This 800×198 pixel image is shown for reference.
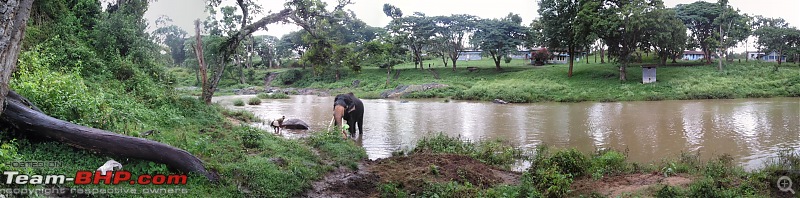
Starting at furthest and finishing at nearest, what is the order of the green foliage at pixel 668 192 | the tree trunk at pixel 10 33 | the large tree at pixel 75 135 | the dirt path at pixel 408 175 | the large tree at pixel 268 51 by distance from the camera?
the large tree at pixel 268 51
the dirt path at pixel 408 175
the green foliage at pixel 668 192
the large tree at pixel 75 135
the tree trunk at pixel 10 33

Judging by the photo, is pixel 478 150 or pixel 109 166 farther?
pixel 478 150

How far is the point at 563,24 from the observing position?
4059 centimetres

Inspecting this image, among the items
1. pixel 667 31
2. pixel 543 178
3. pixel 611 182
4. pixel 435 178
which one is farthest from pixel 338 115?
pixel 667 31

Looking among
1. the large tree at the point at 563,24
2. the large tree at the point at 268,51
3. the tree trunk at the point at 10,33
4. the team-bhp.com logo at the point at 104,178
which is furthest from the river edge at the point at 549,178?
the large tree at the point at 268,51

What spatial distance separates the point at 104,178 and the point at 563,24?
39.7 metres

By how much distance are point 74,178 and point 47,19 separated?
10904 millimetres

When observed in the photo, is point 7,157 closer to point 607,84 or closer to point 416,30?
point 607,84

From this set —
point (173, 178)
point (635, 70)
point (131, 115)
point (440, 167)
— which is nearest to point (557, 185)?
point (440, 167)

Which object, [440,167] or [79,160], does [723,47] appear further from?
[79,160]

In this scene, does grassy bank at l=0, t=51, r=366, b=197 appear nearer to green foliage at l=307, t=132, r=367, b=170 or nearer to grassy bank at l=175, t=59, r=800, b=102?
green foliage at l=307, t=132, r=367, b=170

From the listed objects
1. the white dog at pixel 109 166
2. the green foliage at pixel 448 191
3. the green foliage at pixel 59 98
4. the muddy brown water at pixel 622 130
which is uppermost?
the green foliage at pixel 59 98

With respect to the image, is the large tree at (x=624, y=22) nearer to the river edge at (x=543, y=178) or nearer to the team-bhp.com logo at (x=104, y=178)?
the river edge at (x=543, y=178)

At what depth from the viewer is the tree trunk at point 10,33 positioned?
192 inches

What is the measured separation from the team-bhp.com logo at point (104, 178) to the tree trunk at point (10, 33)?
3.56 ft
